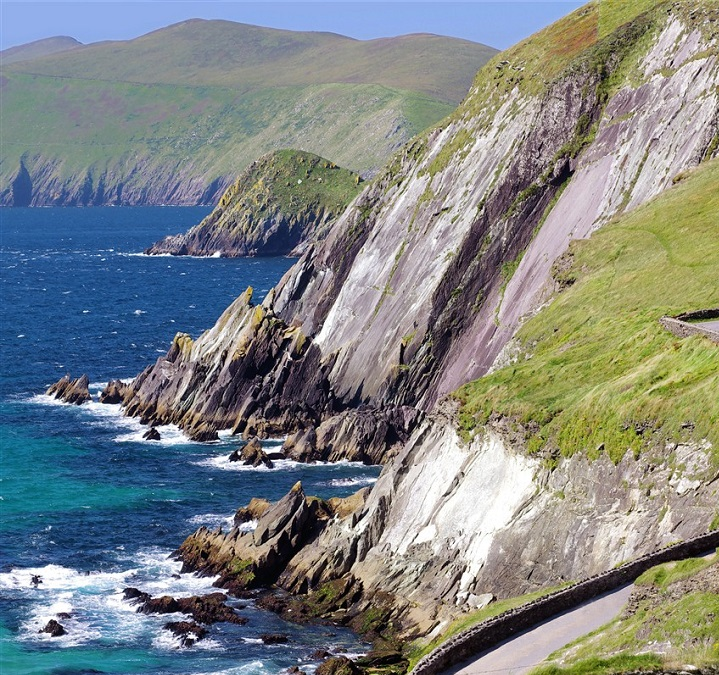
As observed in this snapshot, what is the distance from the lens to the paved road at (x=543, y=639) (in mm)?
41812

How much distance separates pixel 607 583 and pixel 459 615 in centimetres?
1265

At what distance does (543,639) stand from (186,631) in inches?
936

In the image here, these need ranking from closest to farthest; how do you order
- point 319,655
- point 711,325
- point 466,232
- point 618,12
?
point 319,655, point 711,325, point 466,232, point 618,12

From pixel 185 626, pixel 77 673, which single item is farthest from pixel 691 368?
pixel 77 673

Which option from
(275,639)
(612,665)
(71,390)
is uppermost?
(612,665)

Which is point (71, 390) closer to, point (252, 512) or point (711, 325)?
point (252, 512)

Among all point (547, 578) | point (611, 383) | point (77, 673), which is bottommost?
point (77, 673)

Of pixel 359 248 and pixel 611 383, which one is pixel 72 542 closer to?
pixel 611 383

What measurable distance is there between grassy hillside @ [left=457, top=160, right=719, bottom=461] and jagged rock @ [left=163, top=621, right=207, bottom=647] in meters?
17.2

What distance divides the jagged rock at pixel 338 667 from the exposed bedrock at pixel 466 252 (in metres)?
42.1

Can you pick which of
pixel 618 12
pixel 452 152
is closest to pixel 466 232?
pixel 452 152

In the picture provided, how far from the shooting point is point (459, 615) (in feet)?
188

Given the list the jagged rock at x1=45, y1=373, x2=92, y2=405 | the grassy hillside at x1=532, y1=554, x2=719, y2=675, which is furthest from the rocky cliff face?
the grassy hillside at x1=532, y1=554, x2=719, y2=675

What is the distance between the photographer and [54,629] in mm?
61781
